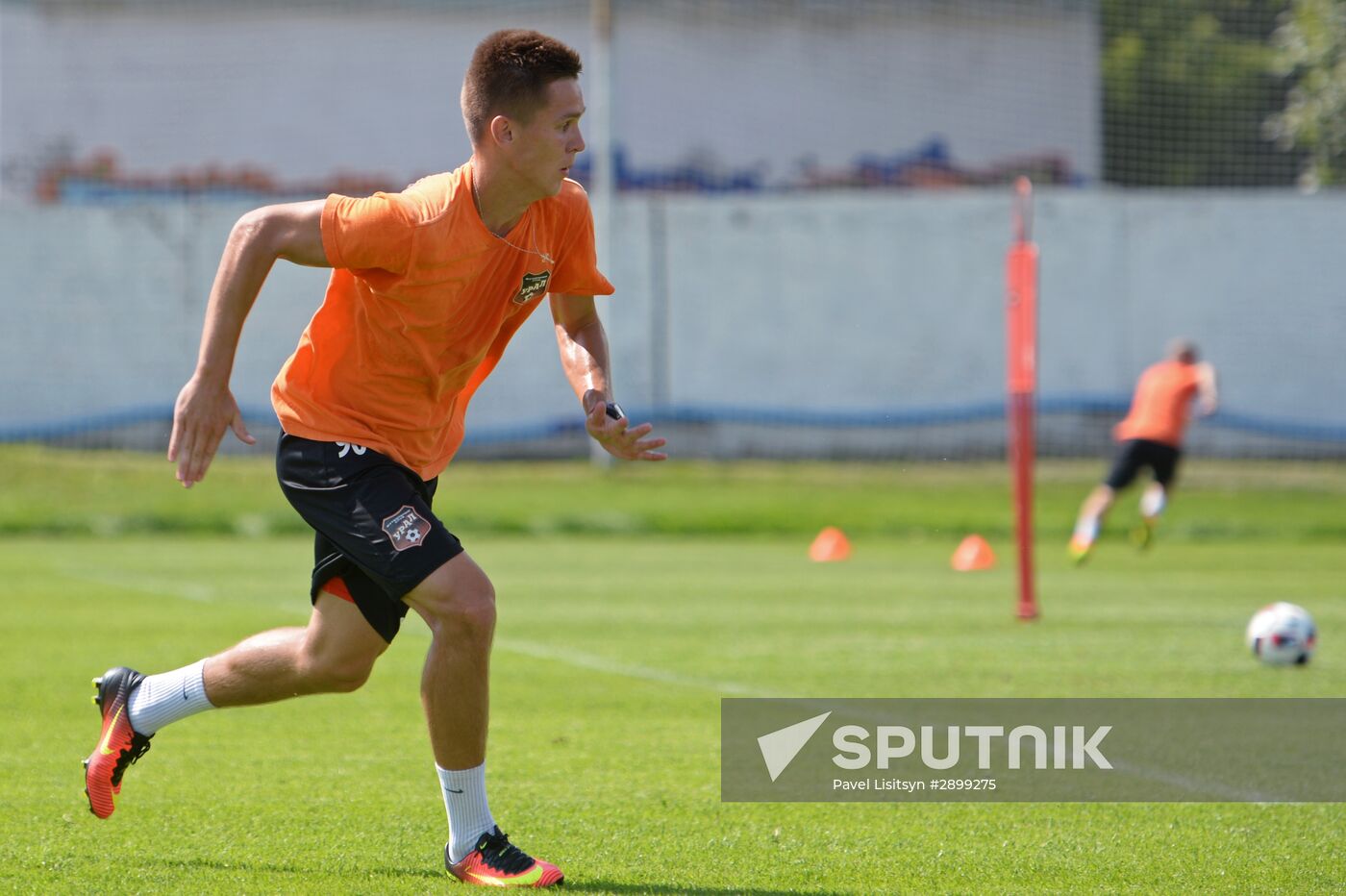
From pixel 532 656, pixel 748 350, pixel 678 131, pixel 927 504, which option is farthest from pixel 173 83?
pixel 532 656

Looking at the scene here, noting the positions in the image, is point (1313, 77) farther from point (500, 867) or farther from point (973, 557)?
point (500, 867)

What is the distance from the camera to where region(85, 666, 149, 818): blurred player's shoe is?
5.37 meters

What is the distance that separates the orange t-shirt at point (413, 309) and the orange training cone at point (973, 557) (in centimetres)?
1141

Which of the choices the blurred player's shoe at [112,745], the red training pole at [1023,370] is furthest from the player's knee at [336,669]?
the red training pole at [1023,370]

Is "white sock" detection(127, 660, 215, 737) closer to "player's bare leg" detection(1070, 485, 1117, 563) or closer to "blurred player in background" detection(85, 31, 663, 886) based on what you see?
"blurred player in background" detection(85, 31, 663, 886)

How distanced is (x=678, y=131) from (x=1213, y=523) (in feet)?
42.1

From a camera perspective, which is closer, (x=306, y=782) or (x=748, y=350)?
(x=306, y=782)

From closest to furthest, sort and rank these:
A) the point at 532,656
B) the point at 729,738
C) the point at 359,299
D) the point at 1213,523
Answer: the point at 359,299 → the point at 729,738 → the point at 532,656 → the point at 1213,523

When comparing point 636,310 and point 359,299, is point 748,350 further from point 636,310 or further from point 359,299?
point 359,299

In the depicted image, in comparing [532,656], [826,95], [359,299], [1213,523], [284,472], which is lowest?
[1213,523]

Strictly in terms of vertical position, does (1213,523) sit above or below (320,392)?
below

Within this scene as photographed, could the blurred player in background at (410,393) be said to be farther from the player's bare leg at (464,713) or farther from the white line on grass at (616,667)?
the white line on grass at (616,667)

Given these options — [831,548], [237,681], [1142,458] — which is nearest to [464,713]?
[237,681]

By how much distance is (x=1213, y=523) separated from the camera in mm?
21312
